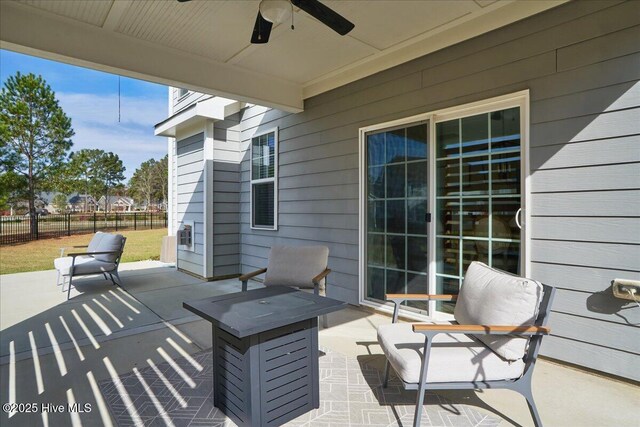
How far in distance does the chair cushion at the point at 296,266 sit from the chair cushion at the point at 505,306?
1.70 metres

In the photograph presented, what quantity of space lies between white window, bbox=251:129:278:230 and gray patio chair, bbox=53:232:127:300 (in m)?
2.20

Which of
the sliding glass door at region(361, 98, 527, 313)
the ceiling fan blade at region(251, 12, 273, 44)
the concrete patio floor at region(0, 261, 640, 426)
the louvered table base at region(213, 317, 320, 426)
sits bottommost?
the concrete patio floor at region(0, 261, 640, 426)

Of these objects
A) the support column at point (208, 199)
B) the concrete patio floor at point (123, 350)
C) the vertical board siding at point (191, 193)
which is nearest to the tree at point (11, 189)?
the concrete patio floor at point (123, 350)

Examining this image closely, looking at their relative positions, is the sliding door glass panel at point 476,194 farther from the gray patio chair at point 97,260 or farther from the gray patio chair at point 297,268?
the gray patio chair at point 97,260

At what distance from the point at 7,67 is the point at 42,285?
913cm

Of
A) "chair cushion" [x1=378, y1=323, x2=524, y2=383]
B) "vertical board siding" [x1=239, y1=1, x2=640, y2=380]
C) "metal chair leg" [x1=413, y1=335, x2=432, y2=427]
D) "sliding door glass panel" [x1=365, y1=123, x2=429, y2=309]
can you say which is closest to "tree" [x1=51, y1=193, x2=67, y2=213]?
"sliding door glass panel" [x1=365, y1=123, x2=429, y2=309]

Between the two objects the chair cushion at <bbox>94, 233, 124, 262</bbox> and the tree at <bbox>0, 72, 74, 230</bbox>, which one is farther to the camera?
the tree at <bbox>0, 72, 74, 230</bbox>

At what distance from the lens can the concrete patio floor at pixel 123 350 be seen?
1.99 metres

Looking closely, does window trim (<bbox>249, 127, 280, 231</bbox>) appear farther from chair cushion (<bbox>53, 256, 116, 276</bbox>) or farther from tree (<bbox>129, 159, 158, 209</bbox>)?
tree (<bbox>129, 159, 158, 209</bbox>)

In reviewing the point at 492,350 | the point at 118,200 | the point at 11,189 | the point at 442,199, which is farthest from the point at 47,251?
the point at 492,350

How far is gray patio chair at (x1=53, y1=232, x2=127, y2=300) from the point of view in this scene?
491cm

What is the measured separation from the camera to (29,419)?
1.93 meters

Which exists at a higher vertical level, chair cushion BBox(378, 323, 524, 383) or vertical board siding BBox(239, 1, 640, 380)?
vertical board siding BBox(239, 1, 640, 380)

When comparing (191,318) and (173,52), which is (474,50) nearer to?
(173,52)
